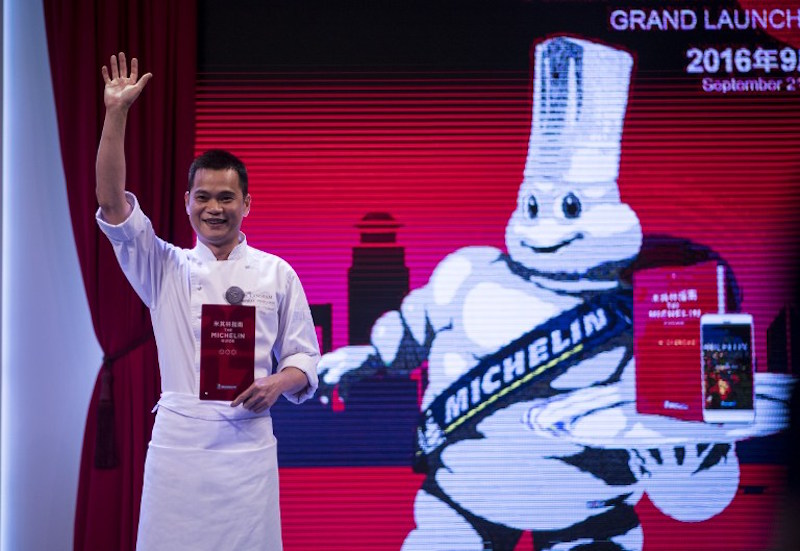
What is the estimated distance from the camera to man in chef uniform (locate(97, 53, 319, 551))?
6.43 feet

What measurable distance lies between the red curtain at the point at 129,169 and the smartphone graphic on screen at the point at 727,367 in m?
2.22

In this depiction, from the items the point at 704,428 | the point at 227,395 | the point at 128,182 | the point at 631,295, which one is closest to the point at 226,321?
the point at 227,395

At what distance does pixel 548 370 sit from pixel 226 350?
66.5 inches

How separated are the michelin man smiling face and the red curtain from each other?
4.73 feet

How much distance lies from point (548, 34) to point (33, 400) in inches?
104

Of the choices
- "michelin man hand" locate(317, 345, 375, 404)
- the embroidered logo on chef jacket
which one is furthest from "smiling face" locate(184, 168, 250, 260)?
"michelin man hand" locate(317, 345, 375, 404)

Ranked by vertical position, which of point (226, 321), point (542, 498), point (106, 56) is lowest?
point (542, 498)

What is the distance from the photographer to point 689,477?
129 inches

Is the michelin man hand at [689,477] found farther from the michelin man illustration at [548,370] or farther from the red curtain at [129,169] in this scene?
the red curtain at [129,169]

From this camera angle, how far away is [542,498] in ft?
10.7

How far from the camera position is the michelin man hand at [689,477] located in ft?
10.7

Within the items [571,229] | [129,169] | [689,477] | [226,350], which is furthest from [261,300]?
[689,477]

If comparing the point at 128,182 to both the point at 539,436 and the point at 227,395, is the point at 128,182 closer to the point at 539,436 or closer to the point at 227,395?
the point at 227,395

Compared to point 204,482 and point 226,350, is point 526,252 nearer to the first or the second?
point 226,350
